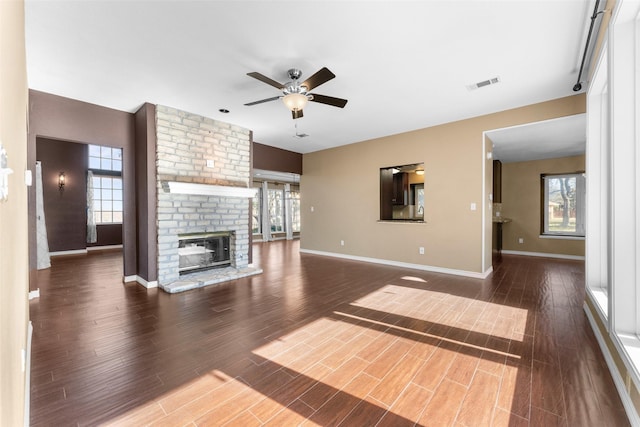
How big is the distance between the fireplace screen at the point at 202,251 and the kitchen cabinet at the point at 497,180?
6527 mm

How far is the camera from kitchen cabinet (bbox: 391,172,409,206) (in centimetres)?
644

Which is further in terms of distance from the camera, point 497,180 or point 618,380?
point 497,180

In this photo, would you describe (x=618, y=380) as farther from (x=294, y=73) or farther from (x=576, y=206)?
(x=576, y=206)

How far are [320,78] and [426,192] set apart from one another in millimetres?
3466

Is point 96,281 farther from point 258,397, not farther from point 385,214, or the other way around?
point 385,214

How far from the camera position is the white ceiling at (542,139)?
4270 millimetres

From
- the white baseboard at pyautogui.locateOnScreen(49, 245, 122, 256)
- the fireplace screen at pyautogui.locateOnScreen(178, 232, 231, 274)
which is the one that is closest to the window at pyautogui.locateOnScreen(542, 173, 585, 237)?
the fireplace screen at pyautogui.locateOnScreen(178, 232, 231, 274)

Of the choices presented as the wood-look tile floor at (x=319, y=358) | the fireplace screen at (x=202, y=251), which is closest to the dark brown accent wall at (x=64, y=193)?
the wood-look tile floor at (x=319, y=358)

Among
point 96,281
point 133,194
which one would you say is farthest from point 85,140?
point 96,281

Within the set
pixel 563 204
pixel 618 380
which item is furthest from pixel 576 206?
pixel 618 380

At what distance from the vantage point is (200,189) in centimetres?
434

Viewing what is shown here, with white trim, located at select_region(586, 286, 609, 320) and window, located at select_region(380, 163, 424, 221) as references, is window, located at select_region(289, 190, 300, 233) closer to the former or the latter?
window, located at select_region(380, 163, 424, 221)

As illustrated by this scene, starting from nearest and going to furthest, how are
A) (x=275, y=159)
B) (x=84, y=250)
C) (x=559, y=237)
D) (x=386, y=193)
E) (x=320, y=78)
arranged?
1. (x=320, y=78)
2. (x=386, y=193)
3. (x=559, y=237)
4. (x=275, y=159)
5. (x=84, y=250)

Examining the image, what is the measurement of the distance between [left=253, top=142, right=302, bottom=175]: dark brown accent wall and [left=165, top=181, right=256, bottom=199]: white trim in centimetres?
136
